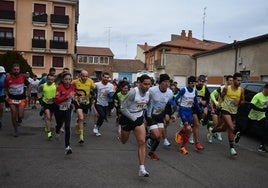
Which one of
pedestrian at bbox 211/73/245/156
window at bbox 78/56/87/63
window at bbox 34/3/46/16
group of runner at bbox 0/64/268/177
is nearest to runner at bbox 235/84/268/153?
group of runner at bbox 0/64/268/177

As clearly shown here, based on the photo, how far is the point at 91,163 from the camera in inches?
260

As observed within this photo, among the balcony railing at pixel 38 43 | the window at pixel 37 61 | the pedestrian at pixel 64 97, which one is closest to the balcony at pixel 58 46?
the balcony railing at pixel 38 43

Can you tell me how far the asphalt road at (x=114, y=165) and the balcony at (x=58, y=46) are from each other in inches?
1389

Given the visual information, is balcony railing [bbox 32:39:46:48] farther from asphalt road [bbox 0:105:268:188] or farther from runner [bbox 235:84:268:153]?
runner [bbox 235:84:268:153]

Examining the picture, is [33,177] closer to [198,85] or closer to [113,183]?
[113,183]

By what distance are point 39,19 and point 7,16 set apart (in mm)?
3804

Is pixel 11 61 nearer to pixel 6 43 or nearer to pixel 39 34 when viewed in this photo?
pixel 6 43

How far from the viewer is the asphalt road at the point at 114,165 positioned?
18.0 ft

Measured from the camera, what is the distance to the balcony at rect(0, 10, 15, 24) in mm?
41594

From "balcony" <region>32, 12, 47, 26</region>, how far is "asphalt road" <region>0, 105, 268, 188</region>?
3598cm

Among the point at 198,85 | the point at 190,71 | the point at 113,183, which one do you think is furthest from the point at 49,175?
the point at 190,71

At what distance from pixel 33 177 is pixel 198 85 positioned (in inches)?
216

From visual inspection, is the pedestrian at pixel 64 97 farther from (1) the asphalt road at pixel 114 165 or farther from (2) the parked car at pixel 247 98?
(2) the parked car at pixel 247 98

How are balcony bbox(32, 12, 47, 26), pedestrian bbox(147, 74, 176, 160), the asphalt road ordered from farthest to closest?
balcony bbox(32, 12, 47, 26) → pedestrian bbox(147, 74, 176, 160) → the asphalt road
